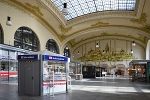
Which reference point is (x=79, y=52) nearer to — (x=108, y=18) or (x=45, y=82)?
(x=108, y=18)

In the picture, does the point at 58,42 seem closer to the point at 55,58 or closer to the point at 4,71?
→ the point at 4,71

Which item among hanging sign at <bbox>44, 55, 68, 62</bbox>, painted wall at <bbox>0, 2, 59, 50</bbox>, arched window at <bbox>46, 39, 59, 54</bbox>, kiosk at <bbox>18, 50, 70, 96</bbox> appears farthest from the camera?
arched window at <bbox>46, 39, 59, 54</bbox>

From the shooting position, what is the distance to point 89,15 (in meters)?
26.8

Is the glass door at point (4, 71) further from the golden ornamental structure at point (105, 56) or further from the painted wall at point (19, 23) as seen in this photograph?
the golden ornamental structure at point (105, 56)

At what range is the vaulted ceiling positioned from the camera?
22062 mm

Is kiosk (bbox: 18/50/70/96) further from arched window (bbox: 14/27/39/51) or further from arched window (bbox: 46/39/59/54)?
arched window (bbox: 46/39/59/54)

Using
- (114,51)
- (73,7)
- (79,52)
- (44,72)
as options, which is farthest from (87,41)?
(44,72)

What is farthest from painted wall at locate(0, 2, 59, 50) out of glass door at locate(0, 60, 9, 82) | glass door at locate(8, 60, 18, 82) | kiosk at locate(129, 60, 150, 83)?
kiosk at locate(129, 60, 150, 83)

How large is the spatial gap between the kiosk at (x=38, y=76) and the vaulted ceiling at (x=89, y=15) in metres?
11.2

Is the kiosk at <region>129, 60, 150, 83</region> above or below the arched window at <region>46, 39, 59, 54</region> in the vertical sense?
below

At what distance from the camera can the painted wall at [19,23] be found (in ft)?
63.3

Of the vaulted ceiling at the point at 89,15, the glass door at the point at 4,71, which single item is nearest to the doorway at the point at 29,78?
the glass door at the point at 4,71

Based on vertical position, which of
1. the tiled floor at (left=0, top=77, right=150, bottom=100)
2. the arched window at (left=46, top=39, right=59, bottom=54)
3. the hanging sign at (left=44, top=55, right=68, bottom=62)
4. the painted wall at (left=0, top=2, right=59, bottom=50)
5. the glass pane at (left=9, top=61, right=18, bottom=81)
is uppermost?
the painted wall at (left=0, top=2, right=59, bottom=50)

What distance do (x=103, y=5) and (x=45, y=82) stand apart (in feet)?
58.9
